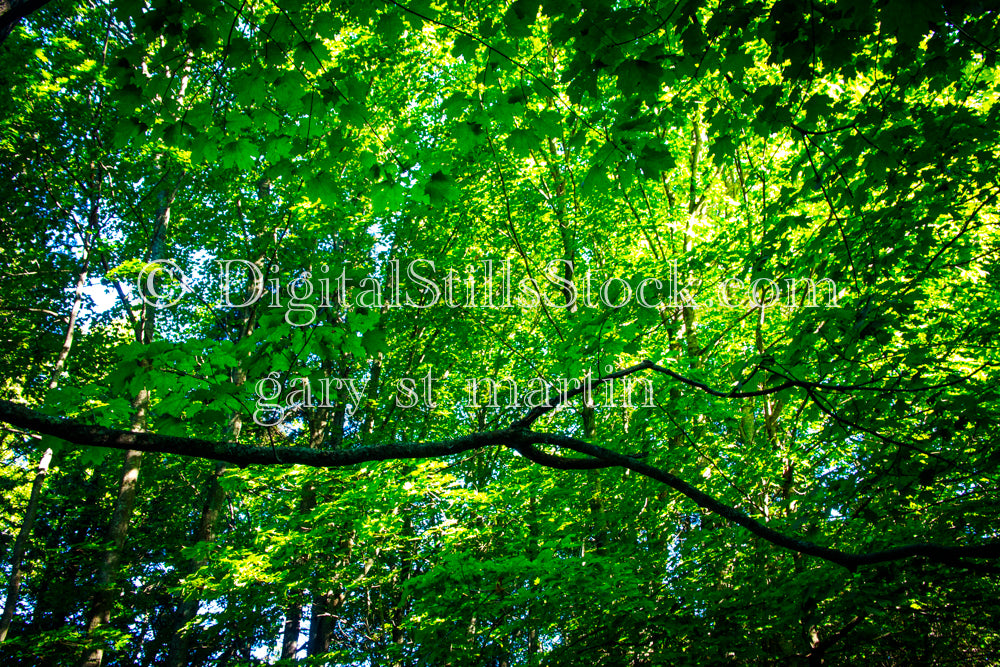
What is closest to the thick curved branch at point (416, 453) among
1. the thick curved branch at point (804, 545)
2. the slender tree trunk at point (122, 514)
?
the thick curved branch at point (804, 545)

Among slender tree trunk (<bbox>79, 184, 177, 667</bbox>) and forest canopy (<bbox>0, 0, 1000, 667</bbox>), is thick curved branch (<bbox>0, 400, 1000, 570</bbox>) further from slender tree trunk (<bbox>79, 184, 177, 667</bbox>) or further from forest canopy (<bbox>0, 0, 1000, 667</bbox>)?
slender tree trunk (<bbox>79, 184, 177, 667</bbox>)

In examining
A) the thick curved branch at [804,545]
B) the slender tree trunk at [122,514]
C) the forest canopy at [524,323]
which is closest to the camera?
the thick curved branch at [804,545]

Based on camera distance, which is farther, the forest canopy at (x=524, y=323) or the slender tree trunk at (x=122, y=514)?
the slender tree trunk at (x=122, y=514)

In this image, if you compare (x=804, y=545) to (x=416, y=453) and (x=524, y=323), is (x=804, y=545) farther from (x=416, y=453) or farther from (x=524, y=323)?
(x=524, y=323)

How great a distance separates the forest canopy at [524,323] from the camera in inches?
103

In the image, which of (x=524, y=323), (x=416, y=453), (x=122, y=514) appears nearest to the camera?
(x=416, y=453)

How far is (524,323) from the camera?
1066cm

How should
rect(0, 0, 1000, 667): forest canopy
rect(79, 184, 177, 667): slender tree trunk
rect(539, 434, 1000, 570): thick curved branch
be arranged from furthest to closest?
rect(79, 184, 177, 667): slender tree trunk
rect(0, 0, 1000, 667): forest canopy
rect(539, 434, 1000, 570): thick curved branch

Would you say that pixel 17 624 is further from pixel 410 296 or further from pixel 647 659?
pixel 647 659

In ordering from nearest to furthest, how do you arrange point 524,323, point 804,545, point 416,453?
1. point 804,545
2. point 416,453
3. point 524,323

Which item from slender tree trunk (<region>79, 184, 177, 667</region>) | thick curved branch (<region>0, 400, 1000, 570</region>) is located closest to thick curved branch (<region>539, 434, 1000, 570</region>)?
thick curved branch (<region>0, 400, 1000, 570</region>)

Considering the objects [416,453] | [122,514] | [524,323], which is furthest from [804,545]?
[122,514]

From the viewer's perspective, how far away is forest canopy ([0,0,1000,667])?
2621 mm

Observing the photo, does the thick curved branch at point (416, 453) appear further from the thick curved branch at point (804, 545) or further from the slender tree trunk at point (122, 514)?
the slender tree trunk at point (122, 514)
